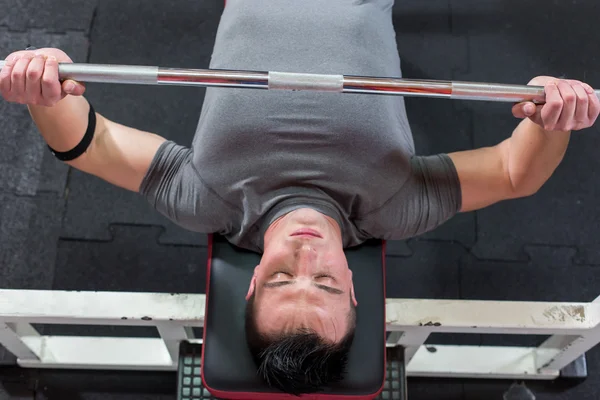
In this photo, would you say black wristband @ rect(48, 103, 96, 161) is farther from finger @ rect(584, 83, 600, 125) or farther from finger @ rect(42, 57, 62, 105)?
finger @ rect(584, 83, 600, 125)

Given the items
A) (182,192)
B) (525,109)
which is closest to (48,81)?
(182,192)

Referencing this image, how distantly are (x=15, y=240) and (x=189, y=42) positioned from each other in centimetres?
77

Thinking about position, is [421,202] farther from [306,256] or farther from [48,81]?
[48,81]

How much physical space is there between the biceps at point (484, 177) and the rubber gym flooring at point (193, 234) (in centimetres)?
49

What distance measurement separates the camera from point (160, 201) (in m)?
1.20

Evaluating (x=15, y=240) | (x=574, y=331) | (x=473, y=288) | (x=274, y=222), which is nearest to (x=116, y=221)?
(x=15, y=240)

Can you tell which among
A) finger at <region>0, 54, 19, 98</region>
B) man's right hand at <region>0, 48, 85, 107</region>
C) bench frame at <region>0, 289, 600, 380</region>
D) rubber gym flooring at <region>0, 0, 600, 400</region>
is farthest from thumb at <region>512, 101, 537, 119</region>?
finger at <region>0, 54, 19, 98</region>

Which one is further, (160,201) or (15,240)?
(15,240)

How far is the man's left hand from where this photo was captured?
1.02 metres

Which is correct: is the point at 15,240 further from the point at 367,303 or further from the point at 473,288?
the point at 473,288

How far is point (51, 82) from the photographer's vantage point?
100cm

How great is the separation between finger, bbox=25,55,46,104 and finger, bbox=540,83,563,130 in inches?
33.6

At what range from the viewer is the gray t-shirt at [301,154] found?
113 centimetres

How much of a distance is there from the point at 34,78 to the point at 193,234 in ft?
2.41
